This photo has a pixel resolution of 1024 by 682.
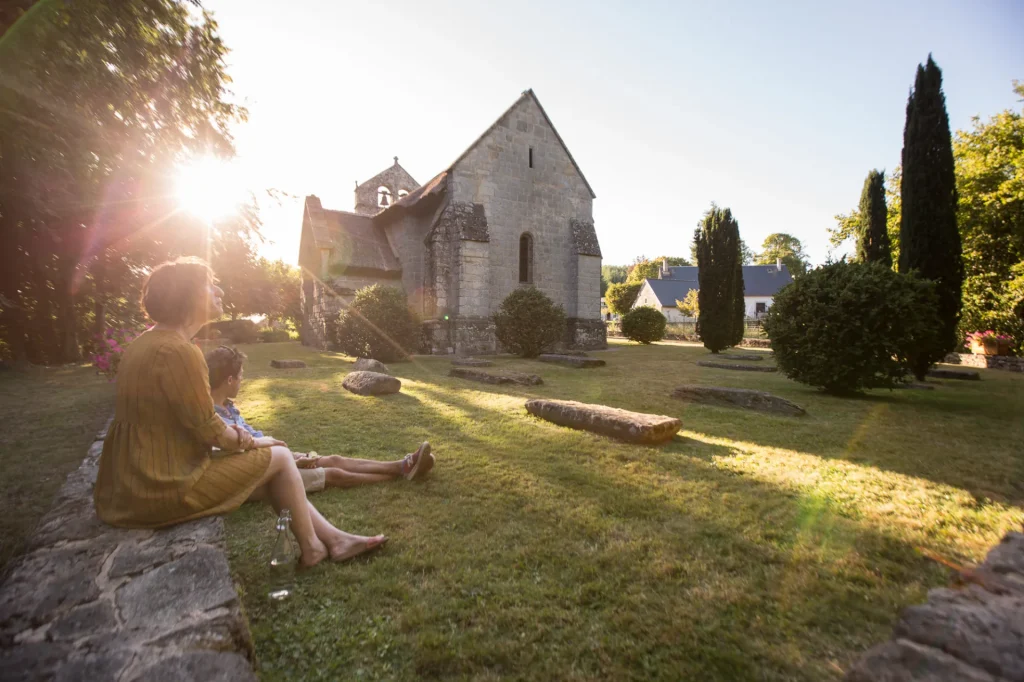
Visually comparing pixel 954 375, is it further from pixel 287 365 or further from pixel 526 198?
pixel 287 365

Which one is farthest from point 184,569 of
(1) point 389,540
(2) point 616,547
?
(2) point 616,547

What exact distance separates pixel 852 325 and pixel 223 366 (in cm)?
966

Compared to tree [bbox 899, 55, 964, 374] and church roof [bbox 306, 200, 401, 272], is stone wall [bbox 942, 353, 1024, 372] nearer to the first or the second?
tree [bbox 899, 55, 964, 374]

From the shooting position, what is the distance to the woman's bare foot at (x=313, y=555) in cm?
282

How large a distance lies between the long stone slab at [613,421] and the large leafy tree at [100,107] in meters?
6.71

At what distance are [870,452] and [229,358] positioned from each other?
22.4 ft

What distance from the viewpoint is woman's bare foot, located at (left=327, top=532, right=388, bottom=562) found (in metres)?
2.90

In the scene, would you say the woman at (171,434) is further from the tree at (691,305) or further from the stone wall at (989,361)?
the tree at (691,305)

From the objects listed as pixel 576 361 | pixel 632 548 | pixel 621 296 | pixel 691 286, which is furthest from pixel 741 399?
pixel 691 286

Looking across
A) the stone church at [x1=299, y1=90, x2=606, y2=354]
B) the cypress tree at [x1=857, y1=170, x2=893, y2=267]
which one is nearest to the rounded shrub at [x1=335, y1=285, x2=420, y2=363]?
the stone church at [x1=299, y1=90, x2=606, y2=354]

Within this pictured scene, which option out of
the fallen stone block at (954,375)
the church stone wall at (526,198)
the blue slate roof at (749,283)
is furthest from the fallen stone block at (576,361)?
the blue slate roof at (749,283)

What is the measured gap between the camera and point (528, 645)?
2.15 metres

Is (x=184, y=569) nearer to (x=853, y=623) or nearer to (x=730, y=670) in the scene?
(x=730, y=670)

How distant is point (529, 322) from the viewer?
15.8 meters
